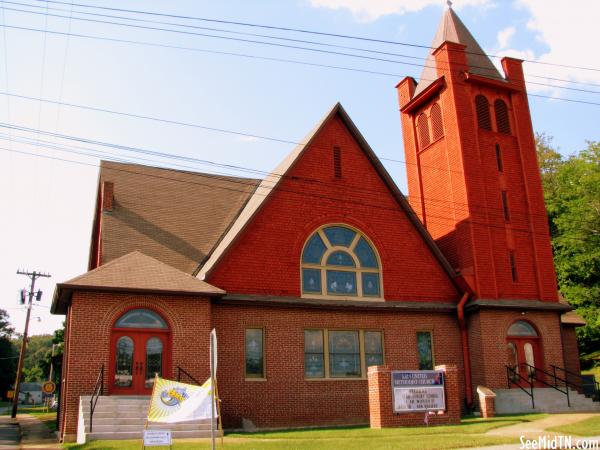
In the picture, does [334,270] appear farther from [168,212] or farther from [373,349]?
[168,212]

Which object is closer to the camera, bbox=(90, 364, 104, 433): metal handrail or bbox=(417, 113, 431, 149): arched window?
bbox=(90, 364, 104, 433): metal handrail

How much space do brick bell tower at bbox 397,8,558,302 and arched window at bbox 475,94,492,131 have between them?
1.7 inches

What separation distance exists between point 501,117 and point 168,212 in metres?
14.6

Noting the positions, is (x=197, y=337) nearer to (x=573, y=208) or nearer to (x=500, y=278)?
(x=500, y=278)

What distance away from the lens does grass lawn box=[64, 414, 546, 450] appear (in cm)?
1334

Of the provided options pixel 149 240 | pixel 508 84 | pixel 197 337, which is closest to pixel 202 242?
pixel 149 240

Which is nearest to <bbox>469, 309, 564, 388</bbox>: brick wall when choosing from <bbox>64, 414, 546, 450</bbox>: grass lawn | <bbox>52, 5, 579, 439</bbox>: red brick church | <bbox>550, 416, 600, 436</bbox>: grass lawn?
<bbox>52, 5, 579, 439</bbox>: red brick church

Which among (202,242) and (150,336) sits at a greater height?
(202,242)

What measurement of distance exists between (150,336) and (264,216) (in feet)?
19.0

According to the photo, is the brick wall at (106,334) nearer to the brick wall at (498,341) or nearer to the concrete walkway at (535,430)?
the concrete walkway at (535,430)

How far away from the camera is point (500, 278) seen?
80.3ft

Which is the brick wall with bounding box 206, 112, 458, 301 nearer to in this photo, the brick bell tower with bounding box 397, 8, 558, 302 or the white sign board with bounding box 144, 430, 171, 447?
the brick bell tower with bounding box 397, 8, 558, 302

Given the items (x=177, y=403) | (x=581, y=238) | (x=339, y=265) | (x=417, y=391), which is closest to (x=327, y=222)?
(x=339, y=265)

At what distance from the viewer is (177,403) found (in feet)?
41.8
